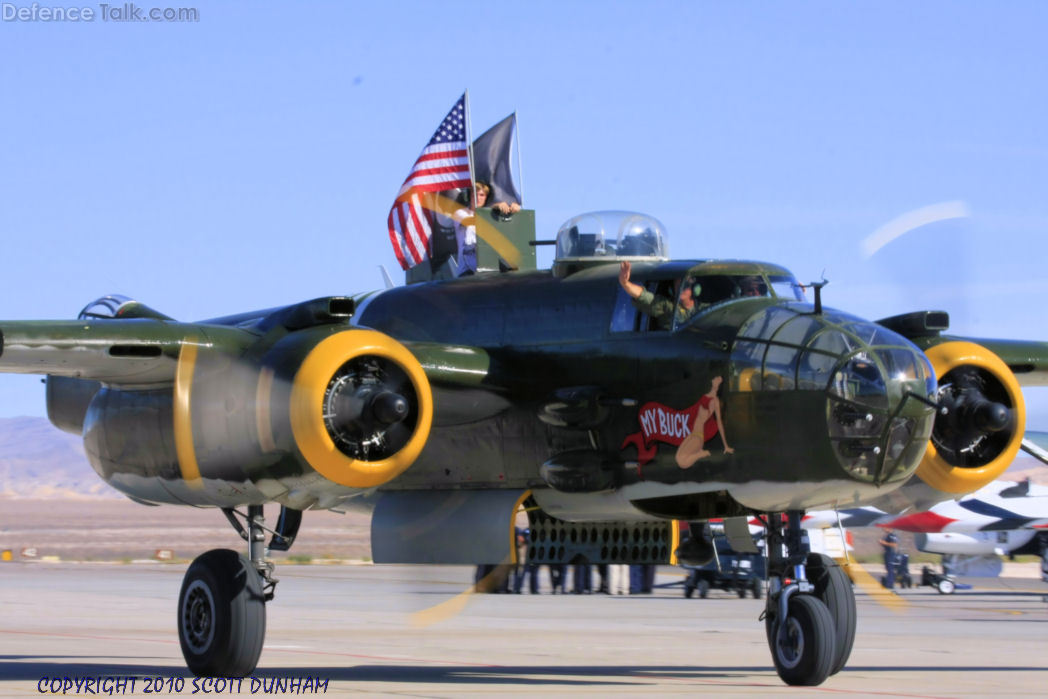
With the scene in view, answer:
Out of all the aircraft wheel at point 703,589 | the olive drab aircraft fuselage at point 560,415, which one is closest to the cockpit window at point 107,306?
the olive drab aircraft fuselage at point 560,415

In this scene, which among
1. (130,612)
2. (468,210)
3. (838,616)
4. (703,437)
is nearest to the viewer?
(703,437)

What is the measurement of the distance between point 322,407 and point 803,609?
14.6 feet

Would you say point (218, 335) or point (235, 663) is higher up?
point (218, 335)

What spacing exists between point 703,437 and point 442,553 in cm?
290

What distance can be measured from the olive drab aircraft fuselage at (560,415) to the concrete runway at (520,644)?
105cm

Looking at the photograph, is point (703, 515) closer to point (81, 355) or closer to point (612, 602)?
point (81, 355)

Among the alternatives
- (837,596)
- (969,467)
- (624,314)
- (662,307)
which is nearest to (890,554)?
(969,467)

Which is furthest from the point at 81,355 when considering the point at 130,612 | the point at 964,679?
the point at 130,612

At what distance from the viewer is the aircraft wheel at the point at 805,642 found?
40.5ft

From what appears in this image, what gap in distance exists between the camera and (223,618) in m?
13.4

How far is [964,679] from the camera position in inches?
568

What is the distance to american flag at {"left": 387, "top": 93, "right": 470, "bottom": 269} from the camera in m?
18.9

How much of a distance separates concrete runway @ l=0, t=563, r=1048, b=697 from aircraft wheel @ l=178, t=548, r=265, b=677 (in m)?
0.31

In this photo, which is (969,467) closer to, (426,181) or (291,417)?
(291,417)
